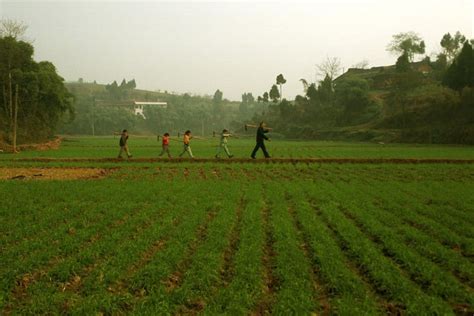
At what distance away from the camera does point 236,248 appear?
7898mm

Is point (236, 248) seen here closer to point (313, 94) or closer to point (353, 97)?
point (353, 97)

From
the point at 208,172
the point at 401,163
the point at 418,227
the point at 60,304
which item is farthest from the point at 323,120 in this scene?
the point at 60,304

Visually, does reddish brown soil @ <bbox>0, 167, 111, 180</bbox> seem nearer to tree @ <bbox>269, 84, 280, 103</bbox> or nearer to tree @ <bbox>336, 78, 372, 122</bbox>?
tree @ <bbox>336, 78, 372, 122</bbox>

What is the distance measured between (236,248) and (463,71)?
56.8 m

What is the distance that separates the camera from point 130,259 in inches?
279

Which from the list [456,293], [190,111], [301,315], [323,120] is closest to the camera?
[301,315]

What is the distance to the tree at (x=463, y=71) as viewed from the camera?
52688 mm

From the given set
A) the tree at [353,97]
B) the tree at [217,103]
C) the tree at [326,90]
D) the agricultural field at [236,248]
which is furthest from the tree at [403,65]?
the tree at [217,103]

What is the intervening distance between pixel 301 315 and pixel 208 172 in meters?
15.1

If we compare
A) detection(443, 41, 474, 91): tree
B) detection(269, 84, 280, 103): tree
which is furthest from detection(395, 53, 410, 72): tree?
detection(269, 84, 280, 103): tree

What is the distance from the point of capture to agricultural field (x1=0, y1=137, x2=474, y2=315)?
5.57 m

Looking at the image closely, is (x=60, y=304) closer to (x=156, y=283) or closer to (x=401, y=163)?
(x=156, y=283)

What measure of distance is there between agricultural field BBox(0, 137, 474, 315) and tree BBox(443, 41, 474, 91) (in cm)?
4581

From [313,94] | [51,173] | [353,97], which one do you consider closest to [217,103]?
[313,94]
